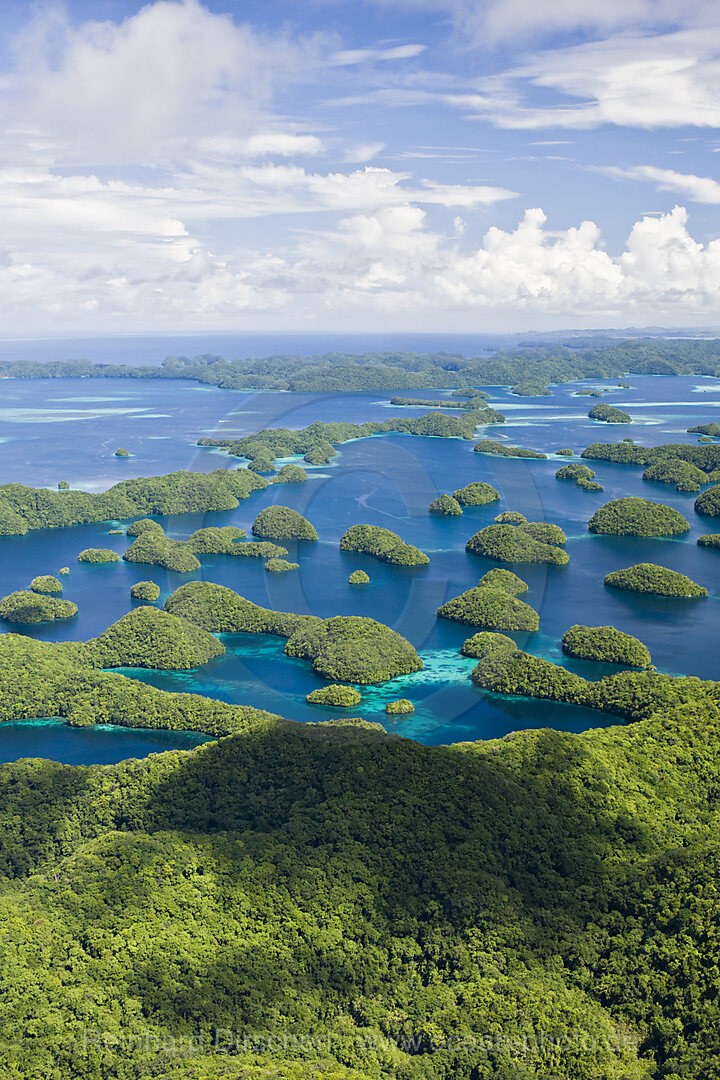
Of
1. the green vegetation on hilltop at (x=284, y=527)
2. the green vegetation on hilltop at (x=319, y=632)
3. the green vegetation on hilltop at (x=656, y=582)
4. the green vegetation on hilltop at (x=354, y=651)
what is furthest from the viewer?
the green vegetation on hilltop at (x=284, y=527)

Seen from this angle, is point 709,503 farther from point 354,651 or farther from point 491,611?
point 354,651

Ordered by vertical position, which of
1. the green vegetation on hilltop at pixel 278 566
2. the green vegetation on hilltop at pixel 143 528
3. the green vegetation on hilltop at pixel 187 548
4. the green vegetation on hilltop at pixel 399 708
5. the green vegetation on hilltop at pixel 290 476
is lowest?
the green vegetation on hilltop at pixel 399 708

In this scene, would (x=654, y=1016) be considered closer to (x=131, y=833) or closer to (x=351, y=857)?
(x=351, y=857)

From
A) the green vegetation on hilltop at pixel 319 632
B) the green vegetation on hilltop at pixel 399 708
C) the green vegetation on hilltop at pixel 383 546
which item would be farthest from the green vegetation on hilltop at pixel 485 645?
the green vegetation on hilltop at pixel 383 546

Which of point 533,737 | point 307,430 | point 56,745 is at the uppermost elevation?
point 307,430

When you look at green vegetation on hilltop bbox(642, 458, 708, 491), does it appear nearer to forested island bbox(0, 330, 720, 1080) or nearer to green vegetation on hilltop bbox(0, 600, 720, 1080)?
forested island bbox(0, 330, 720, 1080)

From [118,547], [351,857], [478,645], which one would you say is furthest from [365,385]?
[351,857]

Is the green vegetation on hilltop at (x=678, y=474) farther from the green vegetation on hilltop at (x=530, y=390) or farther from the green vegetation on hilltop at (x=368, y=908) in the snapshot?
the green vegetation on hilltop at (x=530, y=390)
